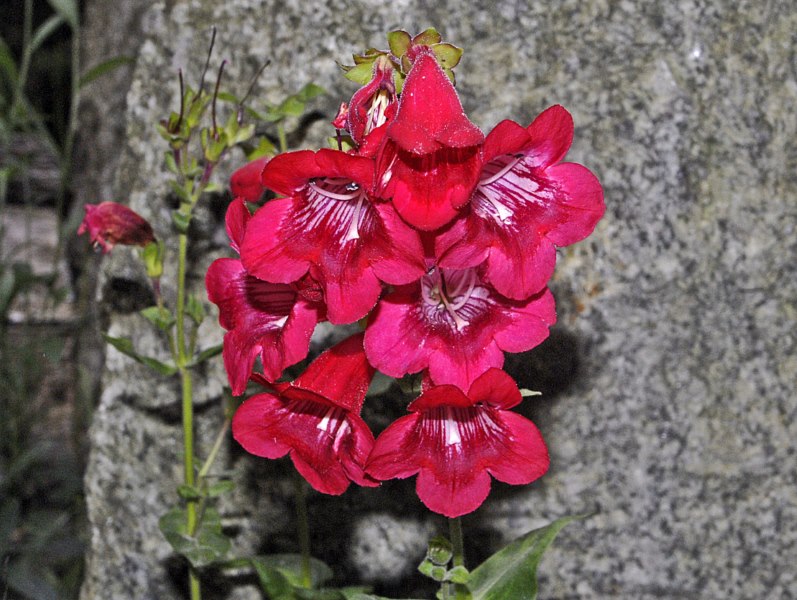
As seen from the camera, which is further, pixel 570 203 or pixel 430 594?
pixel 430 594

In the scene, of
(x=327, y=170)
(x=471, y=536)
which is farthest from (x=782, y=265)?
(x=327, y=170)

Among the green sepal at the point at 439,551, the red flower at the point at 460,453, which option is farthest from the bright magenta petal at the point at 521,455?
the green sepal at the point at 439,551

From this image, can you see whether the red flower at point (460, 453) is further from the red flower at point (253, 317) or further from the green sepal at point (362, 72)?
the green sepal at point (362, 72)

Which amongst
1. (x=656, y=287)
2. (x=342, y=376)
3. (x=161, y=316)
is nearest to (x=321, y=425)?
(x=342, y=376)

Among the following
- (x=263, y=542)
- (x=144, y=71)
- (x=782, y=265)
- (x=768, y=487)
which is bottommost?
(x=263, y=542)

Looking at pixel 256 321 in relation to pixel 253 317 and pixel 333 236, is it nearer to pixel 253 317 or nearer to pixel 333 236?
pixel 253 317

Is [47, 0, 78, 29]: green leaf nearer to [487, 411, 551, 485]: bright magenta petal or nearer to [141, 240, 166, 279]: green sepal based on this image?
[141, 240, 166, 279]: green sepal

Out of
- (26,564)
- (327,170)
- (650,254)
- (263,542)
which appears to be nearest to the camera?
(327,170)

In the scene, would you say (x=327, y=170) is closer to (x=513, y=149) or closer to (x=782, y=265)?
(x=513, y=149)
